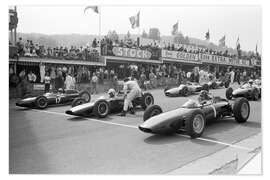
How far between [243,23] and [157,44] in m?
1.98

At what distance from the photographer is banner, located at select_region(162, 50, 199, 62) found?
719 cm

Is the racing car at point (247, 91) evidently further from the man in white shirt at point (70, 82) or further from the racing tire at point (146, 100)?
the man in white shirt at point (70, 82)

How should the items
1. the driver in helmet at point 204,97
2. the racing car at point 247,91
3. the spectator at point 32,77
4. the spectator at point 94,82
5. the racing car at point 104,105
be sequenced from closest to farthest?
the driver in helmet at point 204,97
the racing car at point 247,91
the spectator at point 32,77
the racing car at point 104,105
the spectator at point 94,82

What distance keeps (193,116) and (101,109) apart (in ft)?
8.53

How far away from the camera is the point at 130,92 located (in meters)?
7.17

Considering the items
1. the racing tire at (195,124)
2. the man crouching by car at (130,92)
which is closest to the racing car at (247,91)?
the racing tire at (195,124)

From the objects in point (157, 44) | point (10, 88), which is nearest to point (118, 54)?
point (157, 44)

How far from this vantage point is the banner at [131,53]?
6.88 metres

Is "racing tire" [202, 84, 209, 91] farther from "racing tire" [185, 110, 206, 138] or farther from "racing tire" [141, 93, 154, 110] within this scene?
"racing tire" [185, 110, 206, 138]

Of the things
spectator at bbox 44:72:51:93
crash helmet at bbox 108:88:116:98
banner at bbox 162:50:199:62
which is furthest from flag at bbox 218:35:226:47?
spectator at bbox 44:72:51:93

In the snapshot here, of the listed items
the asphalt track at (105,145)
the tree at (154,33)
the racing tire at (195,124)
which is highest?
the tree at (154,33)

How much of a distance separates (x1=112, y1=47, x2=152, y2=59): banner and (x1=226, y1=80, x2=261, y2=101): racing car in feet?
7.36

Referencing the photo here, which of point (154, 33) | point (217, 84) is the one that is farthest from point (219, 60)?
point (154, 33)

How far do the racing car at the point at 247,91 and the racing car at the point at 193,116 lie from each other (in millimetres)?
381
